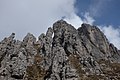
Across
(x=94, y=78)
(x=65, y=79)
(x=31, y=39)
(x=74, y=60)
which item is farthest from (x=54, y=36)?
(x=65, y=79)

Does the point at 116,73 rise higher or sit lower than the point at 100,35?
lower

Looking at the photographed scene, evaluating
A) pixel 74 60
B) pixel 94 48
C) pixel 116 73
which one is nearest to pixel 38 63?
pixel 74 60

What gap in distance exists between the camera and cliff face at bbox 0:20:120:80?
86125mm

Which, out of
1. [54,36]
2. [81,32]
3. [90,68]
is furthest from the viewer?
[81,32]

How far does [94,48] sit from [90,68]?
55.5 meters

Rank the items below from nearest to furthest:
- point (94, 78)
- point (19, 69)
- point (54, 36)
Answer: point (19, 69) < point (94, 78) < point (54, 36)

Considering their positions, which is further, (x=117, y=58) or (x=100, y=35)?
(x=100, y=35)

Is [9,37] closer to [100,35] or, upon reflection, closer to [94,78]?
[94,78]

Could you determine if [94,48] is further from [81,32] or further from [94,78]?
[94,78]

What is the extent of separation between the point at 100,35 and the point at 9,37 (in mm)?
83144

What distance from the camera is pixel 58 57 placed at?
98688mm

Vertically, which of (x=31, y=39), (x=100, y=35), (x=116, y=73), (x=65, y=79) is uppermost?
(x=100, y=35)

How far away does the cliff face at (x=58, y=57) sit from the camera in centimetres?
8612

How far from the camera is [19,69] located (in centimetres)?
8231
